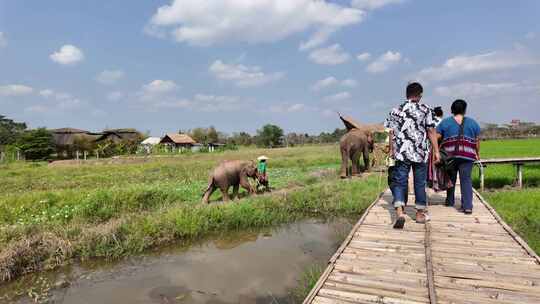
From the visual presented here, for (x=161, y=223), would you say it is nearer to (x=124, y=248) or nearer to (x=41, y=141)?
(x=124, y=248)

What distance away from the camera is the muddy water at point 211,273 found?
416 cm

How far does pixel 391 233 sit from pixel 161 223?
14.5ft

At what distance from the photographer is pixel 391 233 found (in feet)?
12.8

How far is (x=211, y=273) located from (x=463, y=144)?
4.20 metres

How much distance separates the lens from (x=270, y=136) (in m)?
53.9

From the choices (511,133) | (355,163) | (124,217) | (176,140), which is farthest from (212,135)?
(124,217)

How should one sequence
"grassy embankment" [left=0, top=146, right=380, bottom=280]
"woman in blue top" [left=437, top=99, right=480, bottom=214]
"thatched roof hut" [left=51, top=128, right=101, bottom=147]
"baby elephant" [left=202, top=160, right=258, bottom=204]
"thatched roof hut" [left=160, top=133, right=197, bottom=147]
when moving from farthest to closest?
"thatched roof hut" [left=160, top=133, right=197, bottom=147] < "thatched roof hut" [left=51, top=128, right=101, bottom=147] < "baby elephant" [left=202, top=160, right=258, bottom=204] < "grassy embankment" [left=0, top=146, right=380, bottom=280] < "woman in blue top" [left=437, top=99, right=480, bottom=214]

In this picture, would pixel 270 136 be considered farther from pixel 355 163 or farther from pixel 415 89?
pixel 415 89

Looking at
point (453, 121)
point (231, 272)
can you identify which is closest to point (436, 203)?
point (453, 121)

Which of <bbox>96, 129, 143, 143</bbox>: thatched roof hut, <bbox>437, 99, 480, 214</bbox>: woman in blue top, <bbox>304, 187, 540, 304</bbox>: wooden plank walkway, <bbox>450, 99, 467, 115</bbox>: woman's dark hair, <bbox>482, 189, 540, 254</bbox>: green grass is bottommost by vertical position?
<bbox>482, 189, 540, 254</bbox>: green grass

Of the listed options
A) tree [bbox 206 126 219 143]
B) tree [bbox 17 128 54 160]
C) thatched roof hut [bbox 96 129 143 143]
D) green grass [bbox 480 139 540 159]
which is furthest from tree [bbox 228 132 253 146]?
green grass [bbox 480 139 540 159]

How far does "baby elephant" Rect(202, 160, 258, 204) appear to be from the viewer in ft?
28.6

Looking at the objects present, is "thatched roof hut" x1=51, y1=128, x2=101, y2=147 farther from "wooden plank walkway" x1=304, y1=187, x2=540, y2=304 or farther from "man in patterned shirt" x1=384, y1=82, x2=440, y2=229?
"wooden plank walkway" x1=304, y1=187, x2=540, y2=304

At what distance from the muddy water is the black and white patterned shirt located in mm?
2230
